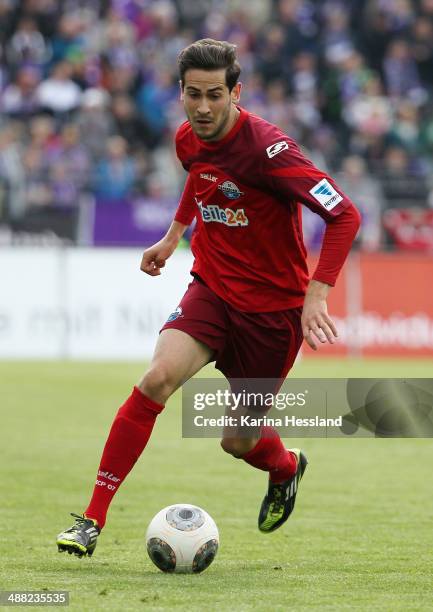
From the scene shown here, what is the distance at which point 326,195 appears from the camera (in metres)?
6.17

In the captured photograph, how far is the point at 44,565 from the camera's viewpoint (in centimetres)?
599

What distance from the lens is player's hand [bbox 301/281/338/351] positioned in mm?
5902

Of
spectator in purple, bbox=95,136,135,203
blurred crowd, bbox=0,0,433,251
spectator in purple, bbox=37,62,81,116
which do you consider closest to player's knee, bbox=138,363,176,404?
blurred crowd, bbox=0,0,433,251

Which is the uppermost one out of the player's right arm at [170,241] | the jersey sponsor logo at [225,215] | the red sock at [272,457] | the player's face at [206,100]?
the player's face at [206,100]

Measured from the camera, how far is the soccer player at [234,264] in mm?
6160

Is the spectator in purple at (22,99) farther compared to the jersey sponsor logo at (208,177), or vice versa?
the spectator in purple at (22,99)

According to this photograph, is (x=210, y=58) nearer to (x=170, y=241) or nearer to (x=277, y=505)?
(x=170, y=241)

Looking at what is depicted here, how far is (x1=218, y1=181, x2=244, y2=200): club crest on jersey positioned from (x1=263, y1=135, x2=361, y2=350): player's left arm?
17 cm

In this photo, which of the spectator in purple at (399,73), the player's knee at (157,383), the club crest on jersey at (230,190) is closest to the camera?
the player's knee at (157,383)

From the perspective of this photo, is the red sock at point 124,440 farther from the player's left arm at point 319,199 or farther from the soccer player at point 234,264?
the player's left arm at point 319,199

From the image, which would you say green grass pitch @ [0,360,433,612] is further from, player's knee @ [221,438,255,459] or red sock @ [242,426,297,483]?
player's knee @ [221,438,255,459]

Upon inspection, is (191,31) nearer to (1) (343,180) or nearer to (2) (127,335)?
(1) (343,180)

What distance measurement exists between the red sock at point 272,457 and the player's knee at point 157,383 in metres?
0.94

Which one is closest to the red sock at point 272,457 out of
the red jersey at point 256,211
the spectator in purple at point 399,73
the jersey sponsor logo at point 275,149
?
the red jersey at point 256,211
